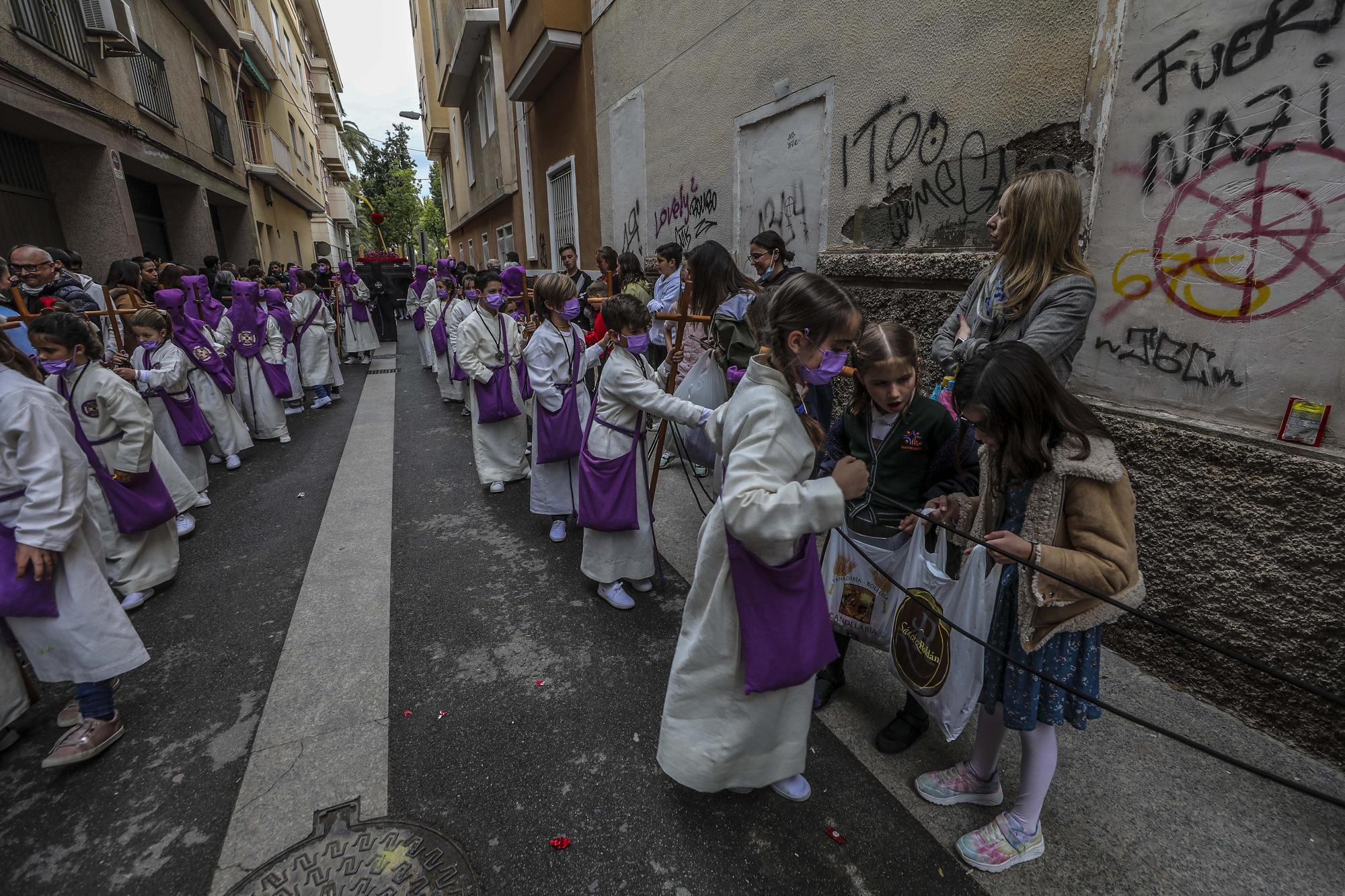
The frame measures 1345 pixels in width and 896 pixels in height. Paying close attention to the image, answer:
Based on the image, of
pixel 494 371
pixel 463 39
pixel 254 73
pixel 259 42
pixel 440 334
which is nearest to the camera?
pixel 494 371

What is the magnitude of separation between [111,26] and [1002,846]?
44.7 feet

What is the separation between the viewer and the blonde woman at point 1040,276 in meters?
2.38

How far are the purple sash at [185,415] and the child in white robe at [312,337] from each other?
413cm

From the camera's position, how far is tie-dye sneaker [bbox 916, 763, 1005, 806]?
215 cm

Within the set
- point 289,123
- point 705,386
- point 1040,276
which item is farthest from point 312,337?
point 289,123

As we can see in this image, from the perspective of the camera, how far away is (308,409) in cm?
881

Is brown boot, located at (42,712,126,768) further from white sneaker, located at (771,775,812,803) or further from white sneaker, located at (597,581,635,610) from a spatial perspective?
white sneaker, located at (771,775,812,803)

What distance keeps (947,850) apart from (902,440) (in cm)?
137

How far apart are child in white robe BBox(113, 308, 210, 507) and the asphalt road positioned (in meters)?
1.41

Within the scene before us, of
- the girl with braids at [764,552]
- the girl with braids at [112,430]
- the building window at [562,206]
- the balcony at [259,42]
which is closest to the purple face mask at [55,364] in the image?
the girl with braids at [112,430]

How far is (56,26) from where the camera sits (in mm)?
8320

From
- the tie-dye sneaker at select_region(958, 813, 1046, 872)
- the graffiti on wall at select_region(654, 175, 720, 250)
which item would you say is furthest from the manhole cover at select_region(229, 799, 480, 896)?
the graffiti on wall at select_region(654, 175, 720, 250)

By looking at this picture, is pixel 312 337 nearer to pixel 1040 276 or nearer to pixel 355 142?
pixel 1040 276

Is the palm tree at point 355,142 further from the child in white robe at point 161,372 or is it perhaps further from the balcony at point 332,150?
the child in white robe at point 161,372
